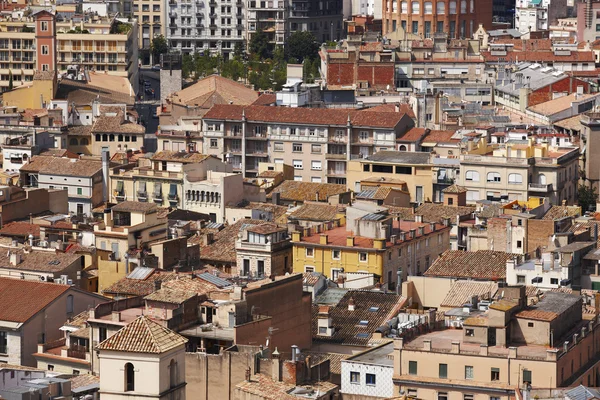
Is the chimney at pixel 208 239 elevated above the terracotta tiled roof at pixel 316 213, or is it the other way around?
the terracotta tiled roof at pixel 316 213

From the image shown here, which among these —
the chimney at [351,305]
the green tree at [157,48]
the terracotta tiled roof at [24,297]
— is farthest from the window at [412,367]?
the green tree at [157,48]

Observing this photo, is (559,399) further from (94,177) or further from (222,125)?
(222,125)

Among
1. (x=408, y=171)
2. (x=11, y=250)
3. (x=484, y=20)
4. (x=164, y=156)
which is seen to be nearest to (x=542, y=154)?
(x=408, y=171)

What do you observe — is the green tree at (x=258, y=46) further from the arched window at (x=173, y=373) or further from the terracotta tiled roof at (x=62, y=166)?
the arched window at (x=173, y=373)

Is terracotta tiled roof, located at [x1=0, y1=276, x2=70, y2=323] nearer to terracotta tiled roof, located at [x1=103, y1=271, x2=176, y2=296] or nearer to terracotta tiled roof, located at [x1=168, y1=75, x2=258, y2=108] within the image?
terracotta tiled roof, located at [x1=103, y1=271, x2=176, y2=296]

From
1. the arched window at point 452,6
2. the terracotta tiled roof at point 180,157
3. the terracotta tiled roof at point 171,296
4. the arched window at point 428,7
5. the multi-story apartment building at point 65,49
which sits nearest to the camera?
the terracotta tiled roof at point 171,296

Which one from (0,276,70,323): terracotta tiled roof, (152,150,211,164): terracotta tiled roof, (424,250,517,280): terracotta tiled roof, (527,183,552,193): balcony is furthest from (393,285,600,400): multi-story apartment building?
(152,150,211,164): terracotta tiled roof

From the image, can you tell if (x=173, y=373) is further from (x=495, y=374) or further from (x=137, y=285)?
(x=137, y=285)

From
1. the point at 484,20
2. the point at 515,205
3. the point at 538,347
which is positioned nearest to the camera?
the point at 538,347
